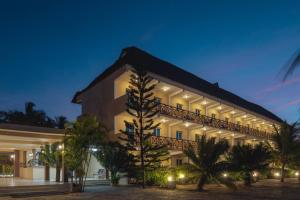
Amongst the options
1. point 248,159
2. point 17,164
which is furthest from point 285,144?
point 17,164

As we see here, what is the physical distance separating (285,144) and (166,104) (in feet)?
33.9

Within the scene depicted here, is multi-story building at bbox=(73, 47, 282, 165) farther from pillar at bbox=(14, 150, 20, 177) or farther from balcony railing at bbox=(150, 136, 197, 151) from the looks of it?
pillar at bbox=(14, 150, 20, 177)

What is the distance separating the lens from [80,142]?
1766 cm

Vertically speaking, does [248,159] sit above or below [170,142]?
below

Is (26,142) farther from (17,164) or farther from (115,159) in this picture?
(17,164)

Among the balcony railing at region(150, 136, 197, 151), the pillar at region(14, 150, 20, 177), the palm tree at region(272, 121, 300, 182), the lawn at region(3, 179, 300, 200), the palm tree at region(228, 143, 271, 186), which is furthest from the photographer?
the pillar at region(14, 150, 20, 177)

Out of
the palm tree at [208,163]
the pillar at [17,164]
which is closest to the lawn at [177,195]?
the palm tree at [208,163]

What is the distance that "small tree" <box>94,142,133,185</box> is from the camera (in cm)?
2150

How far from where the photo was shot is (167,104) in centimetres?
2884

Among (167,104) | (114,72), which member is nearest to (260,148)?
(167,104)

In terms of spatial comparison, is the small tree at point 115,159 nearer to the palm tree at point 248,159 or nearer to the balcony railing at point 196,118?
the balcony railing at point 196,118

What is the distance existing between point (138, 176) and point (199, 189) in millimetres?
4486

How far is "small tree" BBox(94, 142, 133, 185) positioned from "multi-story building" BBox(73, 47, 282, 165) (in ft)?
6.25

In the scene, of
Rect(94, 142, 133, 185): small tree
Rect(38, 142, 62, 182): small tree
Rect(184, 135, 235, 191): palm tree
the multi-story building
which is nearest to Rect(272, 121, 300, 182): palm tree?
the multi-story building
